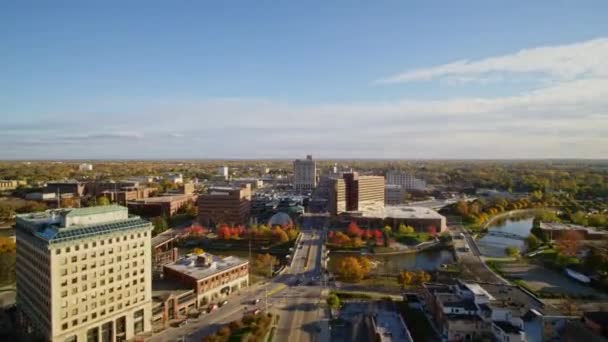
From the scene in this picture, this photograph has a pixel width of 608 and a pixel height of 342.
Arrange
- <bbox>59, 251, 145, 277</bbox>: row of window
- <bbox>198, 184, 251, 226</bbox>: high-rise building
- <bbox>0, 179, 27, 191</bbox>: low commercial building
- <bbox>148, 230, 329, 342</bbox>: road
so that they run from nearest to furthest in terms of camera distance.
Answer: <bbox>59, 251, 145, 277</bbox>: row of window < <bbox>148, 230, 329, 342</bbox>: road < <bbox>198, 184, 251, 226</bbox>: high-rise building < <bbox>0, 179, 27, 191</bbox>: low commercial building

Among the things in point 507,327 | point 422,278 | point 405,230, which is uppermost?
point 507,327

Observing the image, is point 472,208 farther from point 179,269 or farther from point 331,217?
point 179,269

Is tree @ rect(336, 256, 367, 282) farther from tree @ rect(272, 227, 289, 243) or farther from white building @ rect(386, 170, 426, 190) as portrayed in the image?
white building @ rect(386, 170, 426, 190)

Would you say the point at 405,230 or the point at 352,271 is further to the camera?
the point at 405,230

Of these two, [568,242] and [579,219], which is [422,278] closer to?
[568,242]

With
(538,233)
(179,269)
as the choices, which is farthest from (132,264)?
(538,233)

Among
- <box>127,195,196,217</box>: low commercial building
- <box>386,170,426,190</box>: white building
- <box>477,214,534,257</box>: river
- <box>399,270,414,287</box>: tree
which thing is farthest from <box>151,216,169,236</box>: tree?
<box>386,170,426,190</box>: white building

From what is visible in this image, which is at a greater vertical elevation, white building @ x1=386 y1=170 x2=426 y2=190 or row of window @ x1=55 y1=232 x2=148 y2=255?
row of window @ x1=55 y1=232 x2=148 y2=255

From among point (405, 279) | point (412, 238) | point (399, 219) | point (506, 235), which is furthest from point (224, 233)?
point (506, 235)
